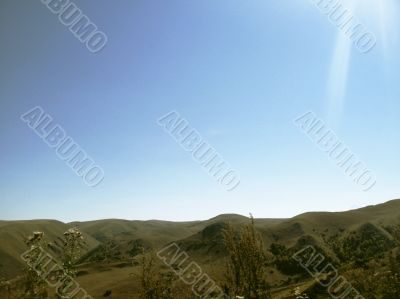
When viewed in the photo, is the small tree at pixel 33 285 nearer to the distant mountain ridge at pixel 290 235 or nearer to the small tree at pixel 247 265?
the small tree at pixel 247 265

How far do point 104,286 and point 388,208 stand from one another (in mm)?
65280

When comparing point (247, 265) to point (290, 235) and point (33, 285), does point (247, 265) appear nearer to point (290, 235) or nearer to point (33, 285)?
point (33, 285)

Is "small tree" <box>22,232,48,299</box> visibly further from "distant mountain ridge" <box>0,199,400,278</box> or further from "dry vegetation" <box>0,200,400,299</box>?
"distant mountain ridge" <box>0,199,400,278</box>

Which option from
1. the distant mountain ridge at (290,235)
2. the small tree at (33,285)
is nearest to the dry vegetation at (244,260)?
the small tree at (33,285)

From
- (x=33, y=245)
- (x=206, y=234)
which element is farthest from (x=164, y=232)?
(x=33, y=245)

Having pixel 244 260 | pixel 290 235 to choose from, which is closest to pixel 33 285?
pixel 244 260

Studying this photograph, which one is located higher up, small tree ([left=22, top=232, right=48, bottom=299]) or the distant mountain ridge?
the distant mountain ridge

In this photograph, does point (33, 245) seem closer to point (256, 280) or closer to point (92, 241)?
point (256, 280)

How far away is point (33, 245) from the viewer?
25.1 ft

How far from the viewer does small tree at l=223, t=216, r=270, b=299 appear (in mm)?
7355

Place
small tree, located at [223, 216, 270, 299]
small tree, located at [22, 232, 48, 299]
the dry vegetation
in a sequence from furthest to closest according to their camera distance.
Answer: the dry vegetation, small tree, located at [223, 216, 270, 299], small tree, located at [22, 232, 48, 299]

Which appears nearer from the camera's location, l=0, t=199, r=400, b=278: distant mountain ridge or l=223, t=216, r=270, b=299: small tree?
l=223, t=216, r=270, b=299: small tree

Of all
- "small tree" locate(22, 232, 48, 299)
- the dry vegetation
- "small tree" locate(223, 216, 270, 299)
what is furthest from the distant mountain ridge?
"small tree" locate(22, 232, 48, 299)

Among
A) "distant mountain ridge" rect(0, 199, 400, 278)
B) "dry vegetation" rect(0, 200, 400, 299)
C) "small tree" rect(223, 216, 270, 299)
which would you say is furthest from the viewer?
"distant mountain ridge" rect(0, 199, 400, 278)
